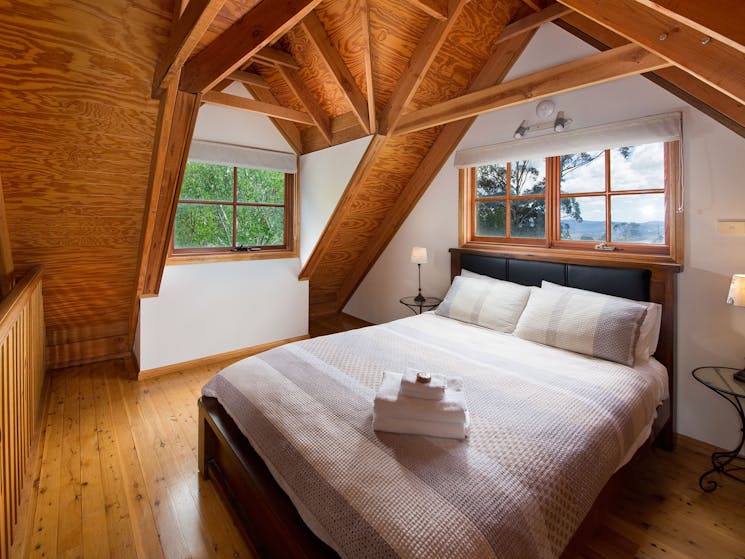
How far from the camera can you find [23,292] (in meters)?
1.91

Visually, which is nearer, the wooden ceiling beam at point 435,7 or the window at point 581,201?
the wooden ceiling beam at point 435,7

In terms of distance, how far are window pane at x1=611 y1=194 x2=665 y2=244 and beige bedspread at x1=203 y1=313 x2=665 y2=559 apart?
3.13 ft

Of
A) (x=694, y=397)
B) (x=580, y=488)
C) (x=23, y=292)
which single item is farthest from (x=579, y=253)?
(x=23, y=292)

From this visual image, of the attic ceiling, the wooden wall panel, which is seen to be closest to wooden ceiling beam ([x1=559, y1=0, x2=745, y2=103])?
the attic ceiling

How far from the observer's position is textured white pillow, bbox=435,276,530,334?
2.63m

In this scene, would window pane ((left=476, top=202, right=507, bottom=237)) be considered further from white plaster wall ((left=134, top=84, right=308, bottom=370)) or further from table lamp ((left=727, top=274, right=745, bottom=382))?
white plaster wall ((left=134, top=84, right=308, bottom=370))

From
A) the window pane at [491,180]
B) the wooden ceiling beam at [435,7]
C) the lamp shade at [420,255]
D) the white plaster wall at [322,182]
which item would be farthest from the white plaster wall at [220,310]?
the wooden ceiling beam at [435,7]

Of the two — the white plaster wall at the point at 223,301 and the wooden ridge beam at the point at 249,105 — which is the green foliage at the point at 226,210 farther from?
the wooden ridge beam at the point at 249,105

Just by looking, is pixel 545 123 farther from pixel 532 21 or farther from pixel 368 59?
pixel 368 59

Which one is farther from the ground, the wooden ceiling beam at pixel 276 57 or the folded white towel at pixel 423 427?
the wooden ceiling beam at pixel 276 57

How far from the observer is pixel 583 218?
2738 millimetres

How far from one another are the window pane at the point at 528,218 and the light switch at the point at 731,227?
3.42 ft

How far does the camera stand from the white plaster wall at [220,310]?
129 inches

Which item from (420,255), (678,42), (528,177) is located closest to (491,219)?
(528,177)
